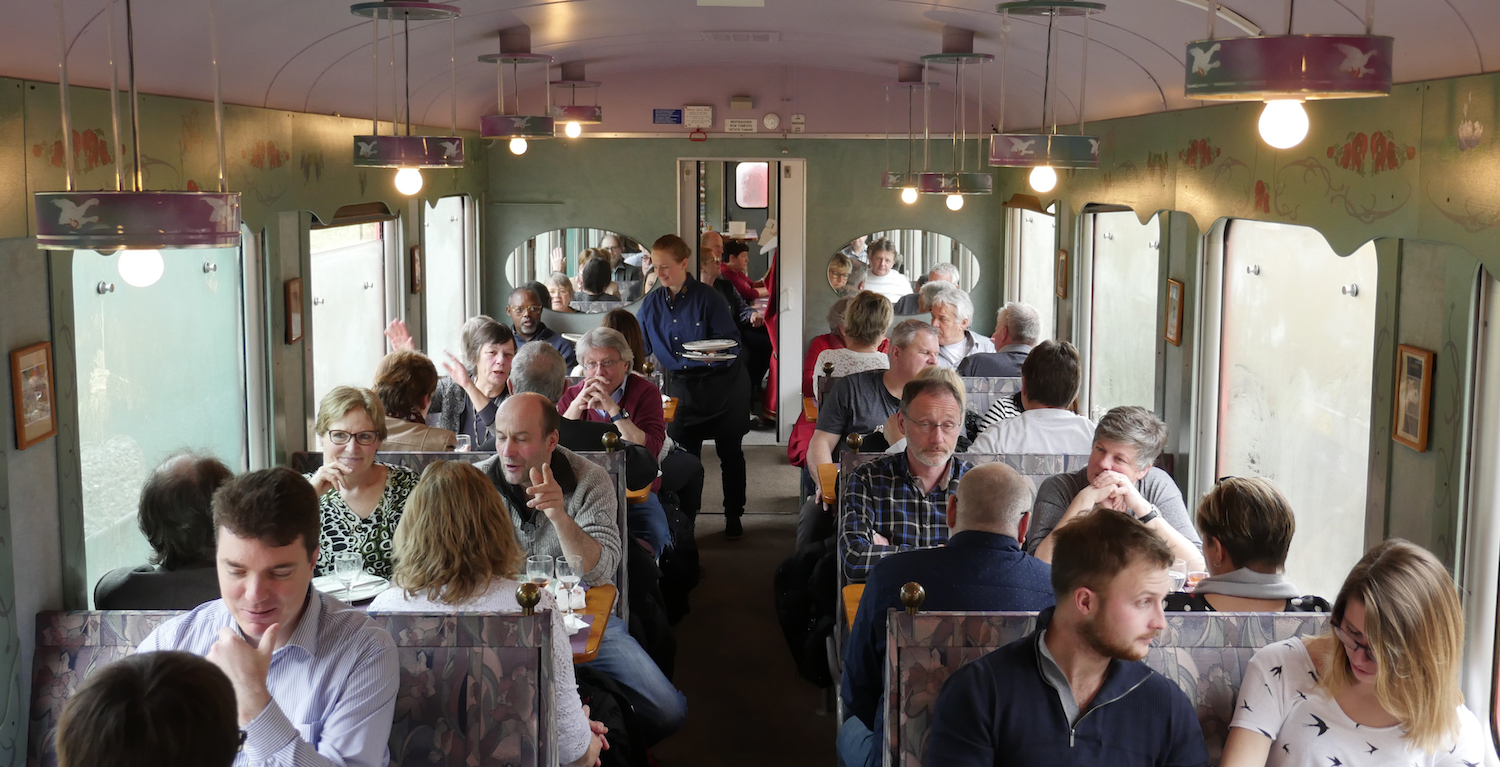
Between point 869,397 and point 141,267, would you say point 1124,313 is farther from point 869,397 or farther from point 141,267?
point 141,267

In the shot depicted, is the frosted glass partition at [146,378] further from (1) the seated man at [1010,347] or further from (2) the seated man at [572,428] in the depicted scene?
(1) the seated man at [1010,347]

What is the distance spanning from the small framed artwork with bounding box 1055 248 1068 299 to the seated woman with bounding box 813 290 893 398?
160cm

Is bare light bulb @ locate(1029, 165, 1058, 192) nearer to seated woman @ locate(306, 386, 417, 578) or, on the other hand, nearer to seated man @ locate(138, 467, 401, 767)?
seated woman @ locate(306, 386, 417, 578)

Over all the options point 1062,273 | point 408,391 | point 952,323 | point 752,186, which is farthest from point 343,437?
point 752,186

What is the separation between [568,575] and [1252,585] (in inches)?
73.6

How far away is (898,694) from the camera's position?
119 inches

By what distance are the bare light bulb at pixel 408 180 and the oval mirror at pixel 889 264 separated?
5.13m

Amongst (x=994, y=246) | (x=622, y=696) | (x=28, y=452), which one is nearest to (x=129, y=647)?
(x=28, y=452)

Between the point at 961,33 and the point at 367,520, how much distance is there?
12.2ft

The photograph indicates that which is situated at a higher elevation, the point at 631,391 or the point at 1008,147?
the point at 1008,147

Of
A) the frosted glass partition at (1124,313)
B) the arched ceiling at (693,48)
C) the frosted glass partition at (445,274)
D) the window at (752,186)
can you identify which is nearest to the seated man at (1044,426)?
the frosted glass partition at (1124,313)

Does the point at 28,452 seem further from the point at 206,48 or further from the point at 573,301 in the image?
the point at 573,301

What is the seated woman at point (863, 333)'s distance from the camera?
710 centimetres

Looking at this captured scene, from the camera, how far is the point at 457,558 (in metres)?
3.31
